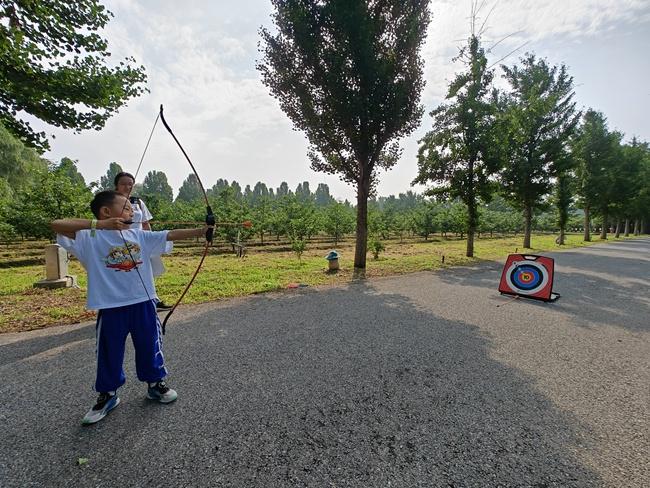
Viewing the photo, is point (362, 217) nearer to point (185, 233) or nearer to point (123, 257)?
point (185, 233)

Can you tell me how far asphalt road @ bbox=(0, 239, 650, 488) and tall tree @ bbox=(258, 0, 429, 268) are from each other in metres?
6.99

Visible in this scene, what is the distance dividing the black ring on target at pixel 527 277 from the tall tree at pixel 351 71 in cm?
513

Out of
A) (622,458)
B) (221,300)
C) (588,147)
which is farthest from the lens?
(588,147)

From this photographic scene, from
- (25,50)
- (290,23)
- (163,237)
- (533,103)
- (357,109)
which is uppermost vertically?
(533,103)

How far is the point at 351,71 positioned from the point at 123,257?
31.4 ft

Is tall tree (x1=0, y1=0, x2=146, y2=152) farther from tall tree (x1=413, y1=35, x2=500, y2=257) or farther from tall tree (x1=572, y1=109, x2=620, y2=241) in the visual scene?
tall tree (x1=572, y1=109, x2=620, y2=241)

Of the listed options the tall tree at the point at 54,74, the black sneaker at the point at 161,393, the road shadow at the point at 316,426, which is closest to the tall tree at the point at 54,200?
the tall tree at the point at 54,74

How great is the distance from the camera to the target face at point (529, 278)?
22.5 feet

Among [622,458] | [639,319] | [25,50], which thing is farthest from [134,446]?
[639,319]

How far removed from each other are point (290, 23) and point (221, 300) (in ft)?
29.6

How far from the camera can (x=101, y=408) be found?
99.7 inches

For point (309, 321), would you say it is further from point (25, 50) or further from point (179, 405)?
point (25, 50)

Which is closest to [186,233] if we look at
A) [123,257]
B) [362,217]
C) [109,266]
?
[123,257]

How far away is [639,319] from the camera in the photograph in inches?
220
